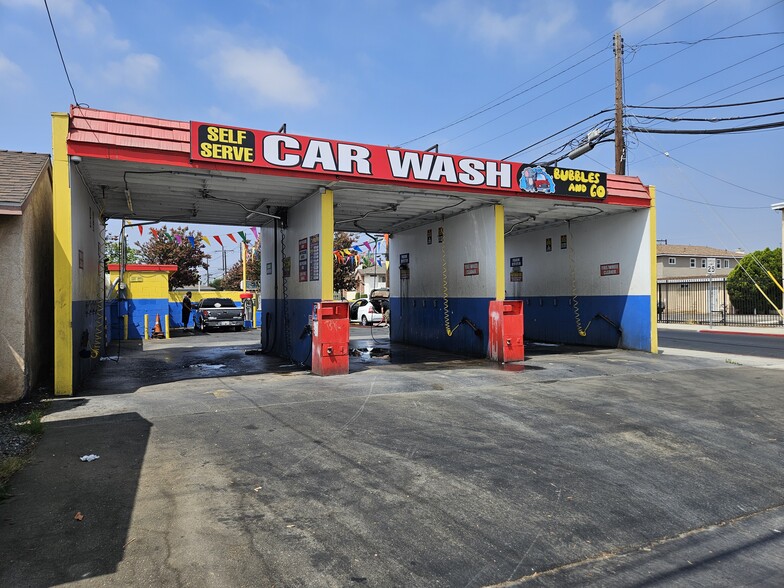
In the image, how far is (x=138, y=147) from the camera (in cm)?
881

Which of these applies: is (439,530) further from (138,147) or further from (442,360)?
(442,360)

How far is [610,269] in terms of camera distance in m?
15.4

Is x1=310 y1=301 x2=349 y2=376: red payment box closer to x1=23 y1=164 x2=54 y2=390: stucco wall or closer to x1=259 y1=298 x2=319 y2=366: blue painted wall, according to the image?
x1=259 y1=298 x2=319 y2=366: blue painted wall

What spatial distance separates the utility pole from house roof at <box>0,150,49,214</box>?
16.9 metres

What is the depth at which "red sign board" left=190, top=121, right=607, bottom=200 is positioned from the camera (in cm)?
930

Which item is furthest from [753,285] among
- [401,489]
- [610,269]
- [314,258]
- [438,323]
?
[401,489]

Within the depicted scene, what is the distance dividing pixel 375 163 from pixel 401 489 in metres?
7.34

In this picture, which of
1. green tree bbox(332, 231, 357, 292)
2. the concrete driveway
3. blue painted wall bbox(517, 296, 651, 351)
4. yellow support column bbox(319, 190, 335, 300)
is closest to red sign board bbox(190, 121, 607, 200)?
yellow support column bbox(319, 190, 335, 300)

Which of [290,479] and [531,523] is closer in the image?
[531,523]

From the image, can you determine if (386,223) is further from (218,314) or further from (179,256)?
(179,256)

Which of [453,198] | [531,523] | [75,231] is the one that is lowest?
[531,523]

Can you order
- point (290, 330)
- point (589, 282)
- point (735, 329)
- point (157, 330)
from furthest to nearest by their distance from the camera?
point (735, 329) < point (157, 330) < point (589, 282) < point (290, 330)

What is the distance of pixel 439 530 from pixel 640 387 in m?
6.81

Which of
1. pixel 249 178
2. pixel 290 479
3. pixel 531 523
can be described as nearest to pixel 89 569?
pixel 290 479
